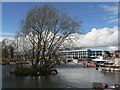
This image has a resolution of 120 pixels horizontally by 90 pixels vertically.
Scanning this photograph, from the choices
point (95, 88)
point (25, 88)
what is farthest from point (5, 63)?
point (95, 88)

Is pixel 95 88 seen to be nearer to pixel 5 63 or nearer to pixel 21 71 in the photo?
pixel 21 71

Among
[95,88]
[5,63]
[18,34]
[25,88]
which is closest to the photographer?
[95,88]

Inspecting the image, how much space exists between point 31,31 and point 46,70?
19.0ft

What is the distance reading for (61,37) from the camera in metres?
39.9

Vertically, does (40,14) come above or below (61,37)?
above

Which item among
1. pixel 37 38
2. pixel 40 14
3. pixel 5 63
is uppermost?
pixel 40 14

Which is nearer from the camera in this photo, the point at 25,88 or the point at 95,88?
the point at 95,88

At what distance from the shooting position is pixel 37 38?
4069 centimetres

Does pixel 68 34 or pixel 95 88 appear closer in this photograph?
pixel 95 88

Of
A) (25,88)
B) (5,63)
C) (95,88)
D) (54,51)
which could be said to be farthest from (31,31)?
(5,63)

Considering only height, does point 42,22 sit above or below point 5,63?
above

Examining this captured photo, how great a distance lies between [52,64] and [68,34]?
480 cm

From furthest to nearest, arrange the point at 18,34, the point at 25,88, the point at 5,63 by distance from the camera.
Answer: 1. the point at 5,63
2. the point at 18,34
3. the point at 25,88

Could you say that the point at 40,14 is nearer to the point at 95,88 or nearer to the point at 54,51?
the point at 54,51
